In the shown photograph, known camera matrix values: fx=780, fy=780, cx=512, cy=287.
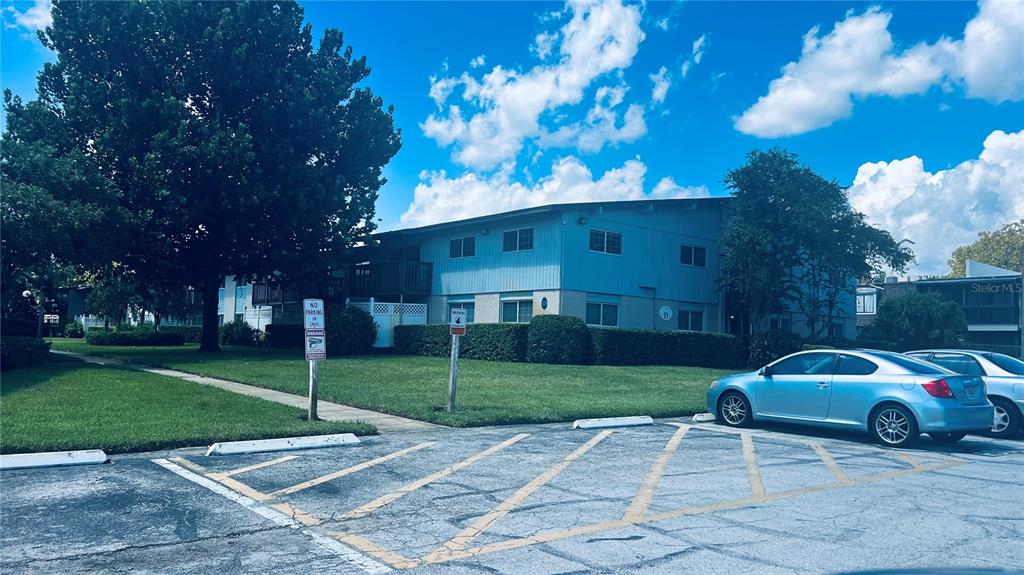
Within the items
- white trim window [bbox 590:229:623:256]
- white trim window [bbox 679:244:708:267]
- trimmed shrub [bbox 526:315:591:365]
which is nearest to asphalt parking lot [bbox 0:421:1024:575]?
trimmed shrub [bbox 526:315:591:365]

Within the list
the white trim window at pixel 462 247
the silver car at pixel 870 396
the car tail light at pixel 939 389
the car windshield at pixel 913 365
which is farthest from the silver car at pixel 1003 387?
the white trim window at pixel 462 247

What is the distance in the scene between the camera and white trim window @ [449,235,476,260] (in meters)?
32.2

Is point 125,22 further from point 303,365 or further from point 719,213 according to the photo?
point 719,213

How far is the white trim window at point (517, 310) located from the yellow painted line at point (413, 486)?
742 inches

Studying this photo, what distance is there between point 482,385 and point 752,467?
31.5ft

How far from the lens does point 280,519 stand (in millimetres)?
6453

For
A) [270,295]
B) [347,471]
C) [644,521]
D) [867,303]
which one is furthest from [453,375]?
[867,303]

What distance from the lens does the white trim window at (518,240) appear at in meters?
29.5

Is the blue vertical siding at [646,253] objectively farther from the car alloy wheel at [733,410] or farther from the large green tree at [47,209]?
the large green tree at [47,209]

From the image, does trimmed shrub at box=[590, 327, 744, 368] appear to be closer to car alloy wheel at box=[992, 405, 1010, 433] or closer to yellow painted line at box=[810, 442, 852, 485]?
car alloy wheel at box=[992, 405, 1010, 433]

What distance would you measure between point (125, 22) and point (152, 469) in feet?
75.1

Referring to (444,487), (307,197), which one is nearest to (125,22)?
(307,197)

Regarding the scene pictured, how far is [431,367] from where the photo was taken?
75.4 feet

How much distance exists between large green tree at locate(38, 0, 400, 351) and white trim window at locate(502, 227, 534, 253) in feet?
18.1
